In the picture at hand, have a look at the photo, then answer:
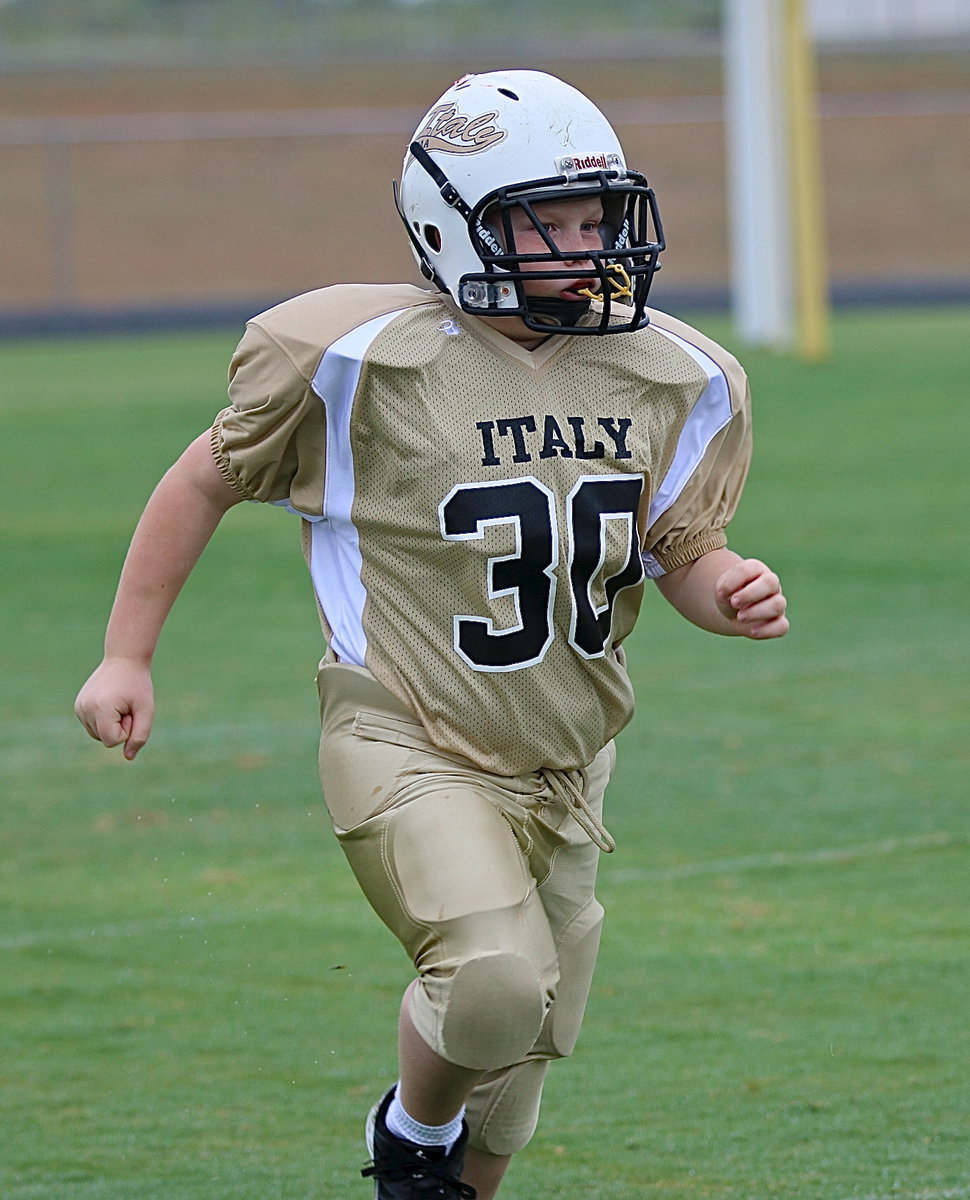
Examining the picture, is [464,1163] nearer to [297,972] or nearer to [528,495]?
[528,495]

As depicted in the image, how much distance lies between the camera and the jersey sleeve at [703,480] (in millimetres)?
3090

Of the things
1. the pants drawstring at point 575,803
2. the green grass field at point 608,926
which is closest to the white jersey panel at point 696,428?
the pants drawstring at point 575,803

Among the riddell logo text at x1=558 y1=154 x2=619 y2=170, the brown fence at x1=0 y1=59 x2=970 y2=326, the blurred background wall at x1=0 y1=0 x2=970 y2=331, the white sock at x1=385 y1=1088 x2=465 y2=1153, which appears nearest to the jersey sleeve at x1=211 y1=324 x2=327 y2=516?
the riddell logo text at x1=558 y1=154 x2=619 y2=170

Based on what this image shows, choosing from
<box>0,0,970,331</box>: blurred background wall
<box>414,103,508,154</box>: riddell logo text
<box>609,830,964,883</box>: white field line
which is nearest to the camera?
<box>414,103,508,154</box>: riddell logo text

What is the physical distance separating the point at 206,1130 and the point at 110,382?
66.2 feet

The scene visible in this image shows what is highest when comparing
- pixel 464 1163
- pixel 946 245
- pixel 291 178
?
pixel 464 1163

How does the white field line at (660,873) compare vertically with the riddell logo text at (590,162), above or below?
below

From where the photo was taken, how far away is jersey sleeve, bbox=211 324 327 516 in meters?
2.89

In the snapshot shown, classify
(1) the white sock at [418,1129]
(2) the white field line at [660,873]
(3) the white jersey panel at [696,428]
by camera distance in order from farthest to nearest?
(2) the white field line at [660,873], (3) the white jersey panel at [696,428], (1) the white sock at [418,1129]

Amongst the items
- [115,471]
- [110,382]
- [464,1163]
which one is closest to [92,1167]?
[464,1163]

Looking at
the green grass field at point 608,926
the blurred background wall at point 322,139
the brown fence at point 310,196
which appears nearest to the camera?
the green grass field at point 608,926

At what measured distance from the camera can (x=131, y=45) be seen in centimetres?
4059

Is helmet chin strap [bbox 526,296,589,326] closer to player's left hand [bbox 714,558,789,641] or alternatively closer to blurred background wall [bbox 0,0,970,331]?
player's left hand [bbox 714,558,789,641]

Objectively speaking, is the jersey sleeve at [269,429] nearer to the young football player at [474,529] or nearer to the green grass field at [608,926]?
the young football player at [474,529]
